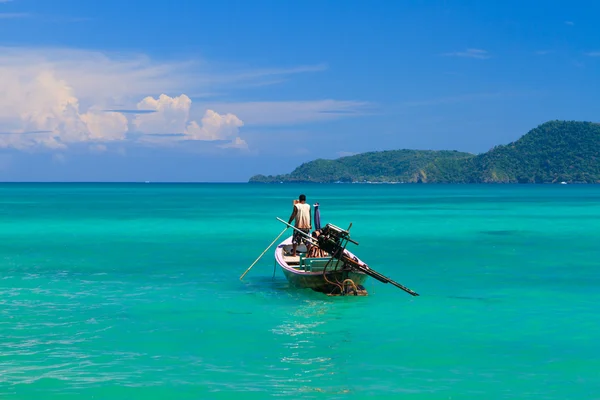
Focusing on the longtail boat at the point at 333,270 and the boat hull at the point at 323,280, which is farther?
the boat hull at the point at 323,280

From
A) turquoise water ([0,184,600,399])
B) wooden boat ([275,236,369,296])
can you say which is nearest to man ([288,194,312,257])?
wooden boat ([275,236,369,296])

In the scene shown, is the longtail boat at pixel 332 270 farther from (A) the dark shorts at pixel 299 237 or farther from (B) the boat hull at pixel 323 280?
(A) the dark shorts at pixel 299 237

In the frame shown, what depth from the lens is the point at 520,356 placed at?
16094mm

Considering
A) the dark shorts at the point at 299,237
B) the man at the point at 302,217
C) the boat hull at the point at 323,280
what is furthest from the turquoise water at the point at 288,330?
the man at the point at 302,217

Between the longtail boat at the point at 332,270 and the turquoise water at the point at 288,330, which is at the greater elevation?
the longtail boat at the point at 332,270

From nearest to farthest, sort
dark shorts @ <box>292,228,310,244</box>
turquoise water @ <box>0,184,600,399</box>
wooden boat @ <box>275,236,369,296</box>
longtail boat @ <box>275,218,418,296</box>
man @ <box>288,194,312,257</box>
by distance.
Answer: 1. turquoise water @ <box>0,184,600,399</box>
2. longtail boat @ <box>275,218,418,296</box>
3. wooden boat @ <box>275,236,369,296</box>
4. man @ <box>288,194,312,257</box>
5. dark shorts @ <box>292,228,310,244</box>

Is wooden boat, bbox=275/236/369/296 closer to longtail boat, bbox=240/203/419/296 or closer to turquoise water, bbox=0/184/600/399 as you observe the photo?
longtail boat, bbox=240/203/419/296

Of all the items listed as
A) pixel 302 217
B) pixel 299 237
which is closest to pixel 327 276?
pixel 302 217

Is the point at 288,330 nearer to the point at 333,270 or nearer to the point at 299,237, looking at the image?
the point at 333,270

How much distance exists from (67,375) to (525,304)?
13.2 m

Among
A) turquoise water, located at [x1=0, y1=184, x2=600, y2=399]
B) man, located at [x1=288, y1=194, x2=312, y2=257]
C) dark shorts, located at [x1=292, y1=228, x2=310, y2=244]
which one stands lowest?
turquoise water, located at [x1=0, y1=184, x2=600, y2=399]

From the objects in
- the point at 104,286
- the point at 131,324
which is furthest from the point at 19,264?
the point at 131,324

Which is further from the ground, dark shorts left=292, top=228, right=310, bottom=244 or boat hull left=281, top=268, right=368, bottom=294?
dark shorts left=292, top=228, right=310, bottom=244

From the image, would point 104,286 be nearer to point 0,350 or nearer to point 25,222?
point 0,350
